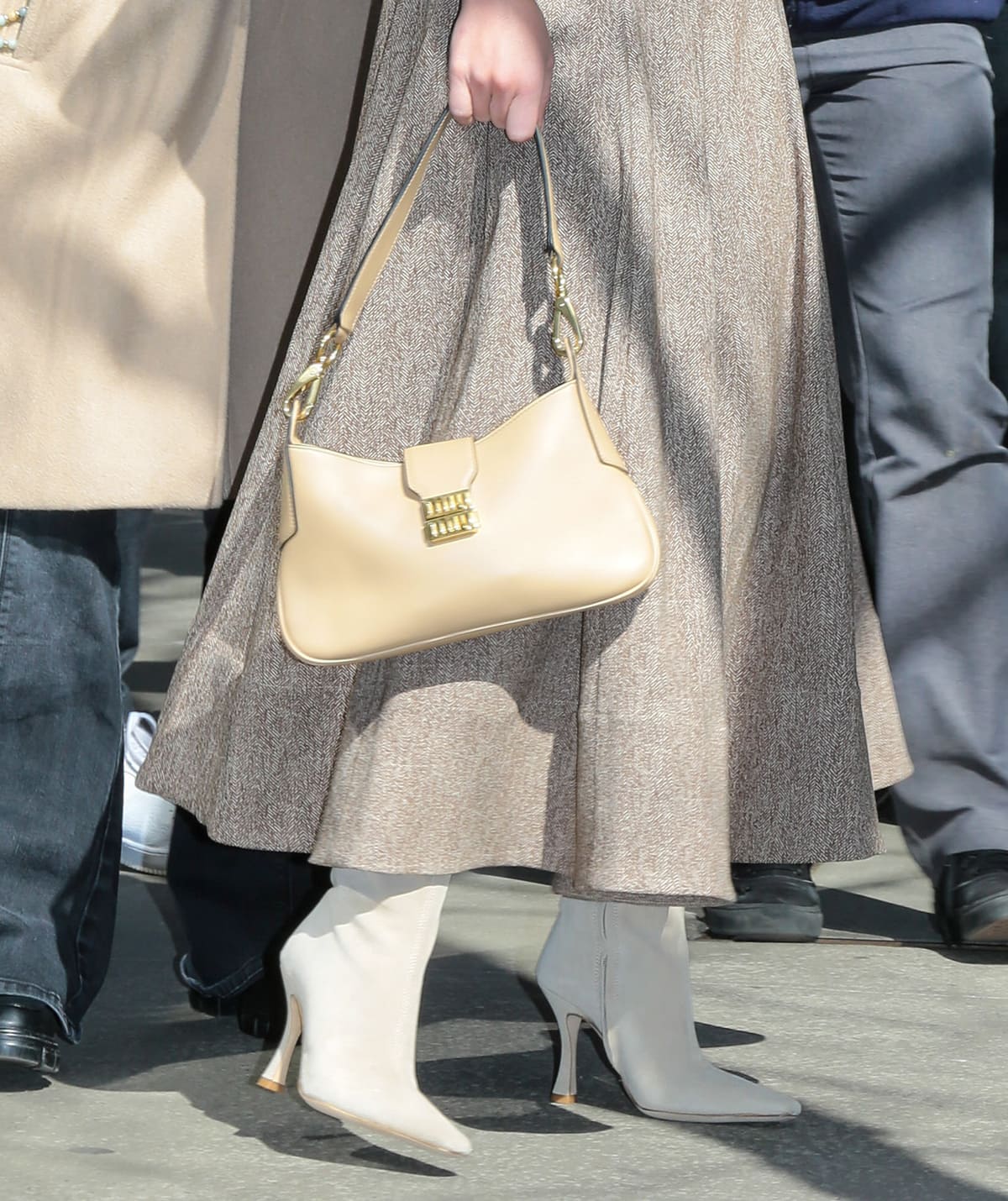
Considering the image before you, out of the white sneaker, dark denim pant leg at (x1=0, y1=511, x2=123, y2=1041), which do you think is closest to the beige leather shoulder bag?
dark denim pant leg at (x1=0, y1=511, x2=123, y2=1041)

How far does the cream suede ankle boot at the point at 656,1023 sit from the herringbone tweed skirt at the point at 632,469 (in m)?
0.17

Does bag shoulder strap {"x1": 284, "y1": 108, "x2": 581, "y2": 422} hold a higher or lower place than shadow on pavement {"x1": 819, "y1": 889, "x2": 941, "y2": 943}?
higher

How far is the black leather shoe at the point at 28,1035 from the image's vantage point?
6.84 ft

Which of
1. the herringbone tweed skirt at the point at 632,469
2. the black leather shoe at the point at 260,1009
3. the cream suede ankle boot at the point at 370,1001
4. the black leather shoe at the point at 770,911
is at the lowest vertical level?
the black leather shoe at the point at 770,911

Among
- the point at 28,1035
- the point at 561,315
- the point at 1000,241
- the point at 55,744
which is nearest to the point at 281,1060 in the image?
the point at 28,1035

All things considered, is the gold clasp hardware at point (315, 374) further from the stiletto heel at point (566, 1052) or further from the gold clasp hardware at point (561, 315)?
the stiletto heel at point (566, 1052)

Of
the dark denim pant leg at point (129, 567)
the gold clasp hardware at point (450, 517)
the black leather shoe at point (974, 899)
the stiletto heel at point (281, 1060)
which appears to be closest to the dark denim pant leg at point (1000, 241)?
the black leather shoe at point (974, 899)

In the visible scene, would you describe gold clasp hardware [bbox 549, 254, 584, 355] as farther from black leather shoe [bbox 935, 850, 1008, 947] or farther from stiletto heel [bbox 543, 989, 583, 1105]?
black leather shoe [bbox 935, 850, 1008, 947]

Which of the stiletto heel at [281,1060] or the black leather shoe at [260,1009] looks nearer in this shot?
the stiletto heel at [281,1060]

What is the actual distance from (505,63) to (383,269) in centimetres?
26

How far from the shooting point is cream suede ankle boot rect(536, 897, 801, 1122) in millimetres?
2027

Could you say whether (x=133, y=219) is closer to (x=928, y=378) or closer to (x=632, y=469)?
(x=632, y=469)

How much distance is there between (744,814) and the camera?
2.09 metres

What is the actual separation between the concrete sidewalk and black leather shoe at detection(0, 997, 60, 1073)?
4cm
